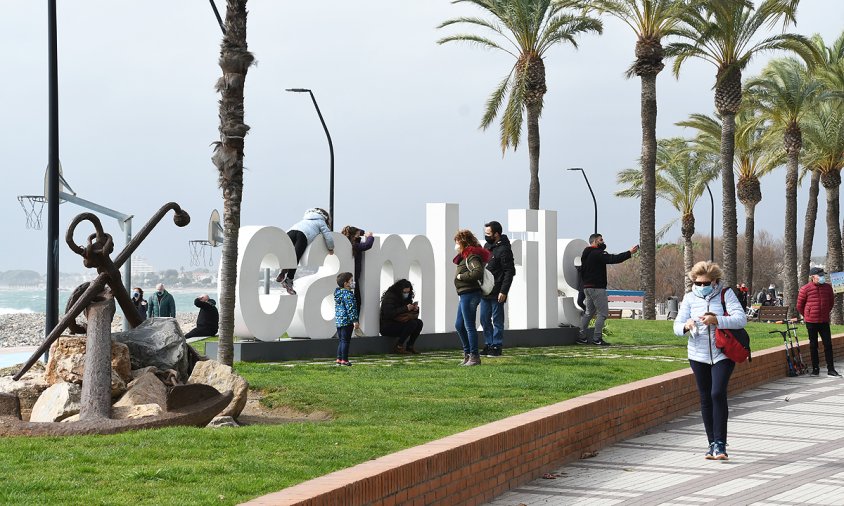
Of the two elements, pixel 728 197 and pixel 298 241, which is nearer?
pixel 298 241

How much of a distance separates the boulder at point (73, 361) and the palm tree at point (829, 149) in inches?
A: 1502

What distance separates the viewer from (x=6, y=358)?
28.0 meters

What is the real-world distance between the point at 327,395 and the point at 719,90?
28732mm

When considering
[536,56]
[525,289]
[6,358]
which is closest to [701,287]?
[525,289]

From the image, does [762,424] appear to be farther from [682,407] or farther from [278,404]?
[278,404]

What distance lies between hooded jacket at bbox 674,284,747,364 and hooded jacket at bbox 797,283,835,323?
26.2ft

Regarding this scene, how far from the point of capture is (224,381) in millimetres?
10914

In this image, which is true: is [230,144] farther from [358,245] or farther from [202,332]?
[202,332]

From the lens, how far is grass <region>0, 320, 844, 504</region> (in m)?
6.73

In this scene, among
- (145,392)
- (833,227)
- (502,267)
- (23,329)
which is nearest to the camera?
(145,392)

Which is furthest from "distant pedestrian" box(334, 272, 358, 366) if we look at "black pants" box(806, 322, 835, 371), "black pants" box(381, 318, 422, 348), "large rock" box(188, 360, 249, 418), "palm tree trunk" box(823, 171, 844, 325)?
"palm tree trunk" box(823, 171, 844, 325)

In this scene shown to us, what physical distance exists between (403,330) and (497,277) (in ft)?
6.55

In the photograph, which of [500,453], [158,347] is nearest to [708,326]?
[500,453]

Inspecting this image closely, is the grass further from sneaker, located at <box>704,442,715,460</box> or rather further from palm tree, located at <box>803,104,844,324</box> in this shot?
palm tree, located at <box>803,104,844,324</box>
